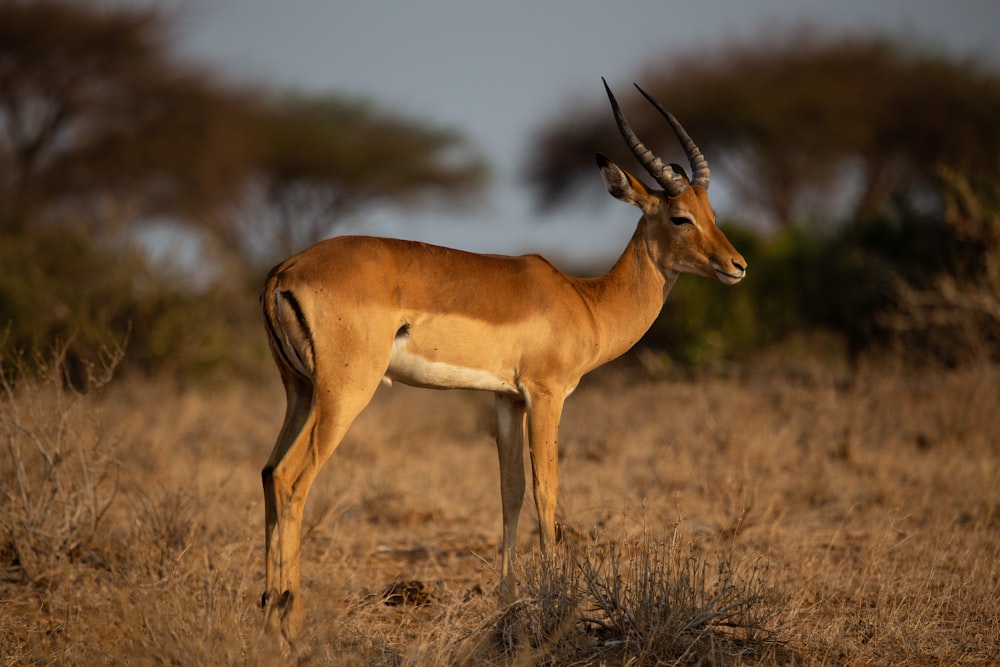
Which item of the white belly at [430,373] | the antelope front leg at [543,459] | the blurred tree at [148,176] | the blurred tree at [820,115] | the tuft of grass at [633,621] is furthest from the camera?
the blurred tree at [820,115]

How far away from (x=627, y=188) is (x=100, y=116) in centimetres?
1715

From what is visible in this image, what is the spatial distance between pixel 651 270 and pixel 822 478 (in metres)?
2.90

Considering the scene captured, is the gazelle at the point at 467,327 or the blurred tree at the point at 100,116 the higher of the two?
the blurred tree at the point at 100,116

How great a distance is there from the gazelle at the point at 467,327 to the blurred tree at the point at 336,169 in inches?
774

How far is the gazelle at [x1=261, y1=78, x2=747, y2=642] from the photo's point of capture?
16.2ft

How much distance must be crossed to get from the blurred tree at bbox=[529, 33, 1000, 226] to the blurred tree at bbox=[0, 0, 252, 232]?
869cm

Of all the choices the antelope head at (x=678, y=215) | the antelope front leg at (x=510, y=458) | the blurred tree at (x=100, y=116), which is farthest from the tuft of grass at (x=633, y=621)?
the blurred tree at (x=100, y=116)

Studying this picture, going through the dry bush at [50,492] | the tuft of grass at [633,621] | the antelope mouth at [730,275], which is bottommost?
the tuft of grass at [633,621]

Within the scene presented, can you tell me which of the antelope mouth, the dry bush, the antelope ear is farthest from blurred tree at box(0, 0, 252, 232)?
the antelope mouth

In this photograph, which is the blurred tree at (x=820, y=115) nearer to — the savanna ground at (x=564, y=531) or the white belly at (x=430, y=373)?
the savanna ground at (x=564, y=531)

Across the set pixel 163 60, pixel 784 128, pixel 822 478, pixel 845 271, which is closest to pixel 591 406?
pixel 822 478

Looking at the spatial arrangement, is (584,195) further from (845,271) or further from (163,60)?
(845,271)

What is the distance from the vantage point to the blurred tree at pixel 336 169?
85.6 ft

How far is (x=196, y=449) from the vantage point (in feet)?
32.2
